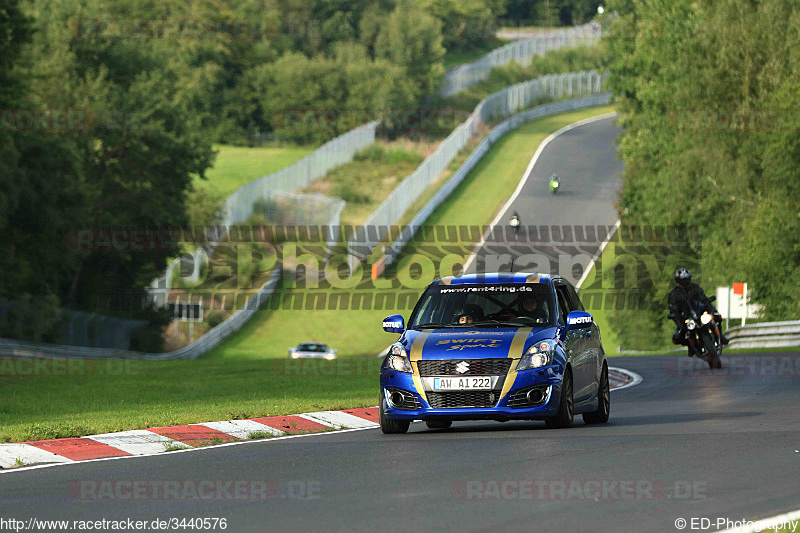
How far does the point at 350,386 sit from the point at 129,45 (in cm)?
5022

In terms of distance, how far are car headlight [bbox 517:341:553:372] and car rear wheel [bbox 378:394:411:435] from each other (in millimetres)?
1532

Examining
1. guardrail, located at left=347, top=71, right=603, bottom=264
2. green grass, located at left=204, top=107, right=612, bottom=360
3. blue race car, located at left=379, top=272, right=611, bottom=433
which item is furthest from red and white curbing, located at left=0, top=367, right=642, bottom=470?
guardrail, located at left=347, top=71, right=603, bottom=264

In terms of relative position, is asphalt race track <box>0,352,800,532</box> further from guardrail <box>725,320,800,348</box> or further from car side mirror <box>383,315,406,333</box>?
guardrail <box>725,320,800,348</box>

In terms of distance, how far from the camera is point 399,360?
46.6 feet

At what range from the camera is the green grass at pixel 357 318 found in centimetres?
5366

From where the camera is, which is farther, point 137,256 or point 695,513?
point 137,256

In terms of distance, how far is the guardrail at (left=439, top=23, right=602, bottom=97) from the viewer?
118m

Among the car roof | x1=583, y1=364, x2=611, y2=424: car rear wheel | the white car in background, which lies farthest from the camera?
the white car in background

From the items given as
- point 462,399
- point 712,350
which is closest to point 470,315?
point 462,399

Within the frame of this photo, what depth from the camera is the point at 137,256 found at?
6319 cm

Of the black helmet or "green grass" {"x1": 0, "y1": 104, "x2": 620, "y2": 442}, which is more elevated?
the black helmet

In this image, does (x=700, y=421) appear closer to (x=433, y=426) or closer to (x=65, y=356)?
(x=433, y=426)

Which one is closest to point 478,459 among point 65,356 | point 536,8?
point 65,356

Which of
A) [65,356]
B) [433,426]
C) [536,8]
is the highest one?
[536,8]
